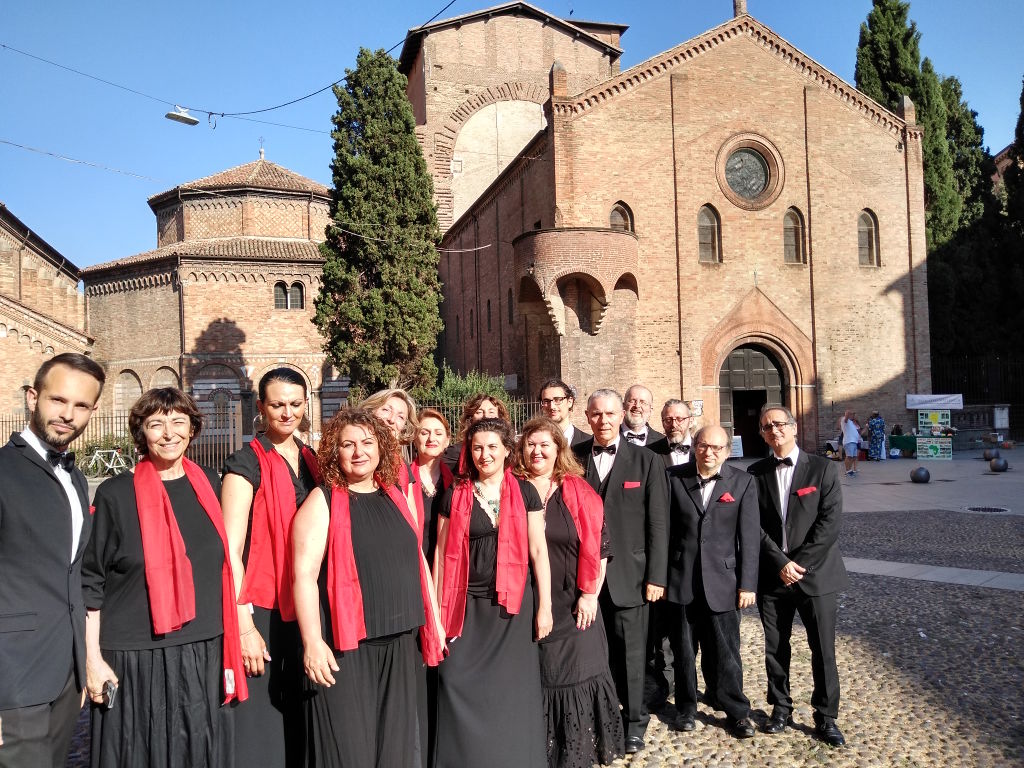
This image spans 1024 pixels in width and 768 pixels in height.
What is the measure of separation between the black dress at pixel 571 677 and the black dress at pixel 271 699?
50.0 inches

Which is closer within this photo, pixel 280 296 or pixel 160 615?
pixel 160 615

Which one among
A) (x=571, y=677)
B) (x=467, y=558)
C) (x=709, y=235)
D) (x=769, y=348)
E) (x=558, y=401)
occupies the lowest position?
(x=571, y=677)

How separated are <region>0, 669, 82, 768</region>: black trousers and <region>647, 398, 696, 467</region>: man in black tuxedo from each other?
375 cm

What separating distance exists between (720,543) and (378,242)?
17.6 meters

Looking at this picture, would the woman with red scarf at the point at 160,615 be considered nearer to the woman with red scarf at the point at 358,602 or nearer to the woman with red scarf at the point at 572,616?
the woman with red scarf at the point at 358,602

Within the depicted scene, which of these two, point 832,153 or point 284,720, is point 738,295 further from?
point 284,720

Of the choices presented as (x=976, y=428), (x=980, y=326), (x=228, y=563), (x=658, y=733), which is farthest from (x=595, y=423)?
(x=980, y=326)

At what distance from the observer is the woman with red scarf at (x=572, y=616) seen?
377 centimetres

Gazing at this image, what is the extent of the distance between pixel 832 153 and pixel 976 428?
1052cm

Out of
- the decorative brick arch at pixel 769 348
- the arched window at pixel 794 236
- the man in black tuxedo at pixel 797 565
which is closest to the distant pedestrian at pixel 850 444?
the decorative brick arch at pixel 769 348

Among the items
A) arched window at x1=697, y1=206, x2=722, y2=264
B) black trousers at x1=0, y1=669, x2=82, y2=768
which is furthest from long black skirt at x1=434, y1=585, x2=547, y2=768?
arched window at x1=697, y1=206, x2=722, y2=264

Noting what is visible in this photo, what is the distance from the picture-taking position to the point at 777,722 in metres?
4.43

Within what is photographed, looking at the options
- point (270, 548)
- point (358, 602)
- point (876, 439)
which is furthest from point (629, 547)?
point (876, 439)

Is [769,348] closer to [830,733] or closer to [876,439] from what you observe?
[876,439]
